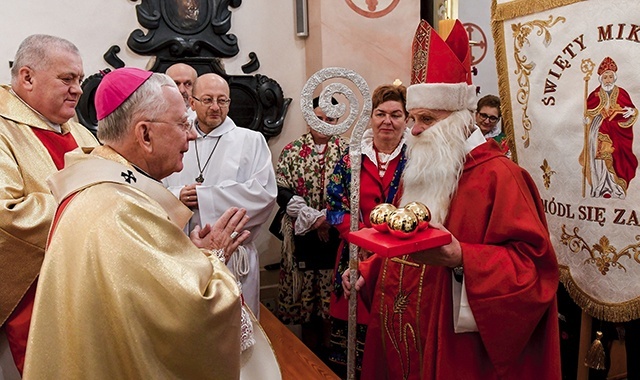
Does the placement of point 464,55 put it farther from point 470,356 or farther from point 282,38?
point 282,38

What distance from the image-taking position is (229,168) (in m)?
3.51

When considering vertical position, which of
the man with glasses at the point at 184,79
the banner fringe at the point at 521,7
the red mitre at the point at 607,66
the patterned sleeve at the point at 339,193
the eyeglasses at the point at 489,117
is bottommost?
the patterned sleeve at the point at 339,193

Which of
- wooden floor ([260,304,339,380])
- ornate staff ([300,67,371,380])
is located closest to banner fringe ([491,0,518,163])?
ornate staff ([300,67,371,380])

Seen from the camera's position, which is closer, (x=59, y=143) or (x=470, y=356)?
(x=470, y=356)

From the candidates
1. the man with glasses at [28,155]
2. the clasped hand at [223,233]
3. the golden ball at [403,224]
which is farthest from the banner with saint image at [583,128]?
the man with glasses at [28,155]

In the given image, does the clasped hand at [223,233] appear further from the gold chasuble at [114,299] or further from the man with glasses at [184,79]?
the man with glasses at [184,79]

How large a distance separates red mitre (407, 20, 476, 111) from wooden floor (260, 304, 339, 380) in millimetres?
1716

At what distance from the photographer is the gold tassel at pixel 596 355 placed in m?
2.43

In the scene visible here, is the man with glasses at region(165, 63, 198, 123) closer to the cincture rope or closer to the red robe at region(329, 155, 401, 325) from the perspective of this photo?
the cincture rope

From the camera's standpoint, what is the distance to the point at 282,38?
16.9ft

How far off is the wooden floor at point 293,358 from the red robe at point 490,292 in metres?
1.04

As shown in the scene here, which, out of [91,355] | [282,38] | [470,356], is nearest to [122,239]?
[91,355]

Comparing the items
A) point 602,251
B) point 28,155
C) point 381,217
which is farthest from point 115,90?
point 602,251

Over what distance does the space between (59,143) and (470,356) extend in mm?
2231
